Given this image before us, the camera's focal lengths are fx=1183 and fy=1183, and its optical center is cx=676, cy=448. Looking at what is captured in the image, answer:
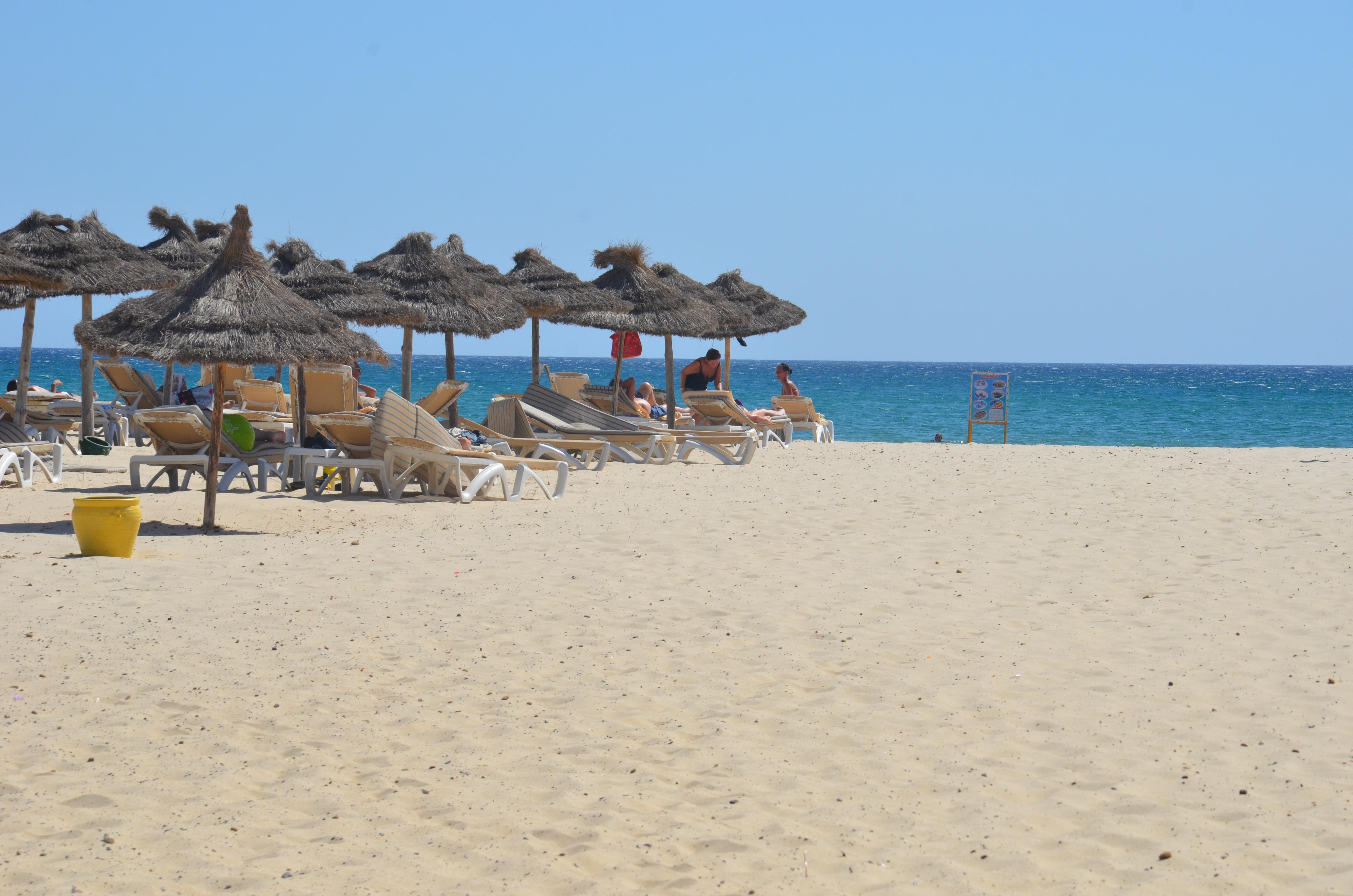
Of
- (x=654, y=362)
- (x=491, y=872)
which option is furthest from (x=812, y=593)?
(x=654, y=362)

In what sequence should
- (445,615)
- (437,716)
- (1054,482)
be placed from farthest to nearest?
(1054,482), (445,615), (437,716)

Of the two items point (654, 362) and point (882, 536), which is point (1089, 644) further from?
point (654, 362)

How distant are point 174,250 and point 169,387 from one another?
1723 millimetres

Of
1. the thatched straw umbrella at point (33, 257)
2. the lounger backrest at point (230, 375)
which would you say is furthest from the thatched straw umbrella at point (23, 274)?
the lounger backrest at point (230, 375)

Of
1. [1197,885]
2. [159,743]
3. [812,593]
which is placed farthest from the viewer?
[812,593]

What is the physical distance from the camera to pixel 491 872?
2682 millimetres

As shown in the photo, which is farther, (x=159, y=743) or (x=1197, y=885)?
(x=159, y=743)

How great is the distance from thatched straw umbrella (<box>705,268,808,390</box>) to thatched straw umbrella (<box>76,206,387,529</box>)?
971cm

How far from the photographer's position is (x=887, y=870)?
2693 mm

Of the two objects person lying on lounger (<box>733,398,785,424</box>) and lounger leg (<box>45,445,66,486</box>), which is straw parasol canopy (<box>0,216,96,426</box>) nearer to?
lounger leg (<box>45,445,66,486</box>)

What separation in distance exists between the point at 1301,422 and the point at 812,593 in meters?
34.9

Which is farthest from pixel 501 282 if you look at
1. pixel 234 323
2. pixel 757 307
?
pixel 234 323

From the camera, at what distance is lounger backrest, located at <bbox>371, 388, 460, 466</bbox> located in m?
8.16

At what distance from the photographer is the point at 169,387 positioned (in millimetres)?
14945
